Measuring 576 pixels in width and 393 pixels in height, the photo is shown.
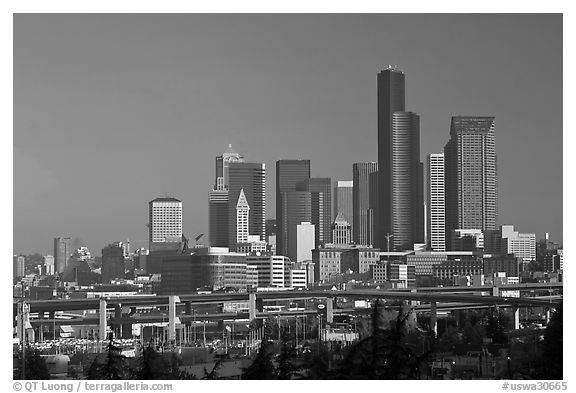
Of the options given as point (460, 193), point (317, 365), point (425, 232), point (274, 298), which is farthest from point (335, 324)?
point (425, 232)

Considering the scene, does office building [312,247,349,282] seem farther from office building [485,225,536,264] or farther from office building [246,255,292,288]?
office building [485,225,536,264]

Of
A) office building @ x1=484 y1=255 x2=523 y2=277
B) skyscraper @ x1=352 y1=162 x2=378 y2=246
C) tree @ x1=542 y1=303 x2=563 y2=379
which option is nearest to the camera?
tree @ x1=542 y1=303 x2=563 y2=379

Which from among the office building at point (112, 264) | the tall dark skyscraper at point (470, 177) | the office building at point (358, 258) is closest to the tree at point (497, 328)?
the tall dark skyscraper at point (470, 177)

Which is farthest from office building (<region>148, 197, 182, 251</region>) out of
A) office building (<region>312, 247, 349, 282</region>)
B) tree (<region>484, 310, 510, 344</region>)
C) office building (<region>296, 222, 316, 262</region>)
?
tree (<region>484, 310, 510, 344</region>)

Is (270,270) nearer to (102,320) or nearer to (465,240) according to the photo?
(465,240)

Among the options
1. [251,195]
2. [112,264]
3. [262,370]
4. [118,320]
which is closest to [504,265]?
[251,195]

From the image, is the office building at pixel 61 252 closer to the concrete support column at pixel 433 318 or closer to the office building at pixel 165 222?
the office building at pixel 165 222
